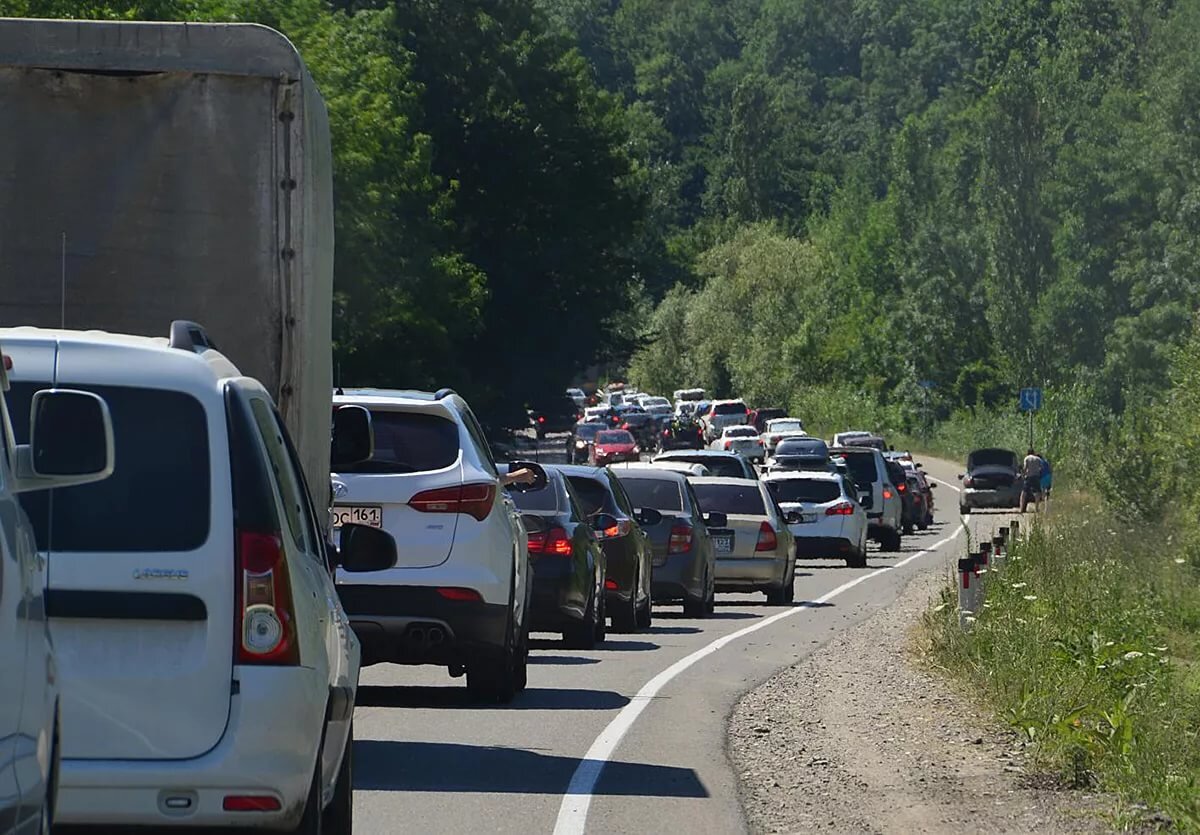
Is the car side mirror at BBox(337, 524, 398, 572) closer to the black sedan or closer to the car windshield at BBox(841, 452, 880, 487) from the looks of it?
the black sedan

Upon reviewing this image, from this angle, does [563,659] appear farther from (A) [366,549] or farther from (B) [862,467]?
(B) [862,467]

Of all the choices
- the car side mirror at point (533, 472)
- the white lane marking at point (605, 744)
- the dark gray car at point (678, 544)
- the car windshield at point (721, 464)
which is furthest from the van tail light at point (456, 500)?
the car windshield at point (721, 464)

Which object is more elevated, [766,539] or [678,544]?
[678,544]

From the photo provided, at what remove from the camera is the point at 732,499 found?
93.9ft

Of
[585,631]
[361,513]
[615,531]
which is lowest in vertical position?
[585,631]

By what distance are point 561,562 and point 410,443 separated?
448 cm

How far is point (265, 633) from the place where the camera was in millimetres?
6801

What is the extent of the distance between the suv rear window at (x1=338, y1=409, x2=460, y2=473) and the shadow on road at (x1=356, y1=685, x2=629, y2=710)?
1691 mm

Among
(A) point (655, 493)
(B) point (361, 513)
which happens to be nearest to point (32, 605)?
(B) point (361, 513)

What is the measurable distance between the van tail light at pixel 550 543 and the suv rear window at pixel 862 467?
82.8 ft

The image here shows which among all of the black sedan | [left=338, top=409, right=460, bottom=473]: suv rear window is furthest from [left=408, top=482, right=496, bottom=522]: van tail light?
A: the black sedan

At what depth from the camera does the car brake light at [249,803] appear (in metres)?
6.73

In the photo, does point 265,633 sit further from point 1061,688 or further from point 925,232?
point 925,232

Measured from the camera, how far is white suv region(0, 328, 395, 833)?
22.0ft
